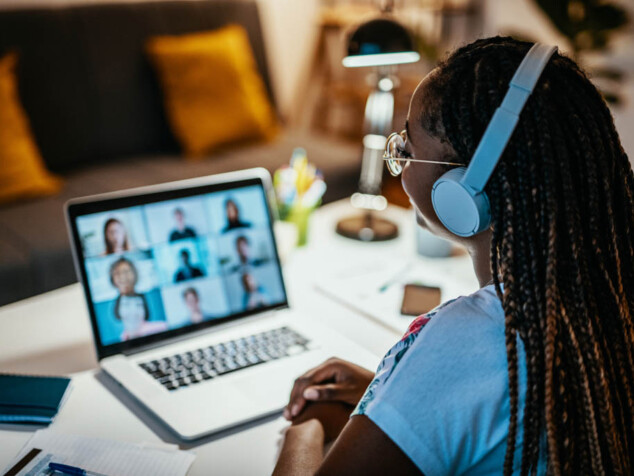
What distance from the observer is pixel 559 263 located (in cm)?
64

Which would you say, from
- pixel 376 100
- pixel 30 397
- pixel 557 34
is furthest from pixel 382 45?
pixel 557 34

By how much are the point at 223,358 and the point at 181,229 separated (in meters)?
0.24

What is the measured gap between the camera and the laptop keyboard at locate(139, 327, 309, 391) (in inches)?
37.8

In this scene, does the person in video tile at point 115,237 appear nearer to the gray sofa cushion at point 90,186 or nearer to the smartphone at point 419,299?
the smartphone at point 419,299

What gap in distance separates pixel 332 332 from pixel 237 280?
19 centimetres

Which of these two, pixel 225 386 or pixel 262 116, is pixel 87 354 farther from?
pixel 262 116

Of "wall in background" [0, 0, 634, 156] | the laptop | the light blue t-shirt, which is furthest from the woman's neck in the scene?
"wall in background" [0, 0, 634, 156]

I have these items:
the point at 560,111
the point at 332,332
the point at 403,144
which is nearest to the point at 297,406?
the point at 332,332

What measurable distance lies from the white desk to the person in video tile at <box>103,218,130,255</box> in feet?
0.60

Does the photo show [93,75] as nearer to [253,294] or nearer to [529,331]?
[253,294]

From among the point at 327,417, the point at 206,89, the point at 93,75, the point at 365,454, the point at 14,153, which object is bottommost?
the point at 327,417

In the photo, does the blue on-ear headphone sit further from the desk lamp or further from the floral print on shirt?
the desk lamp

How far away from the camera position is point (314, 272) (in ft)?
4.54

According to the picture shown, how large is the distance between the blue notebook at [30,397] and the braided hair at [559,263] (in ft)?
1.98
